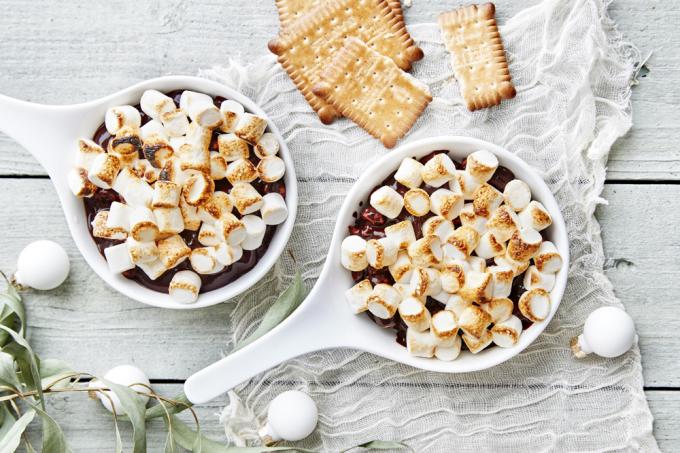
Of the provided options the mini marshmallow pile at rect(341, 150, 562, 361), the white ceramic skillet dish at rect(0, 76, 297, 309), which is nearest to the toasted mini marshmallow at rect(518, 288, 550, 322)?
the mini marshmallow pile at rect(341, 150, 562, 361)

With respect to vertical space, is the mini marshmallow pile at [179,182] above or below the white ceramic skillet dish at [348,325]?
above

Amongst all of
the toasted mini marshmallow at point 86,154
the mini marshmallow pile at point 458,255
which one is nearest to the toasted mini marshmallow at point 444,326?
the mini marshmallow pile at point 458,255

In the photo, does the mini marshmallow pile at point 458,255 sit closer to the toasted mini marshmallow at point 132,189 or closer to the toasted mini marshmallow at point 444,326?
the toasted mini marshmallow at point 444,326

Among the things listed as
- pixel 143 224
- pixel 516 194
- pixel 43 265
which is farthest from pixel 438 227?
pixel 43 265

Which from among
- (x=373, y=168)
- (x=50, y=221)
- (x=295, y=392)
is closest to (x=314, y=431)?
(x=295, y=392)

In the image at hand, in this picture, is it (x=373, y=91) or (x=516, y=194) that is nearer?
(x=516, y=194)

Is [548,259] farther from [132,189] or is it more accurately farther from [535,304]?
[132,189]
